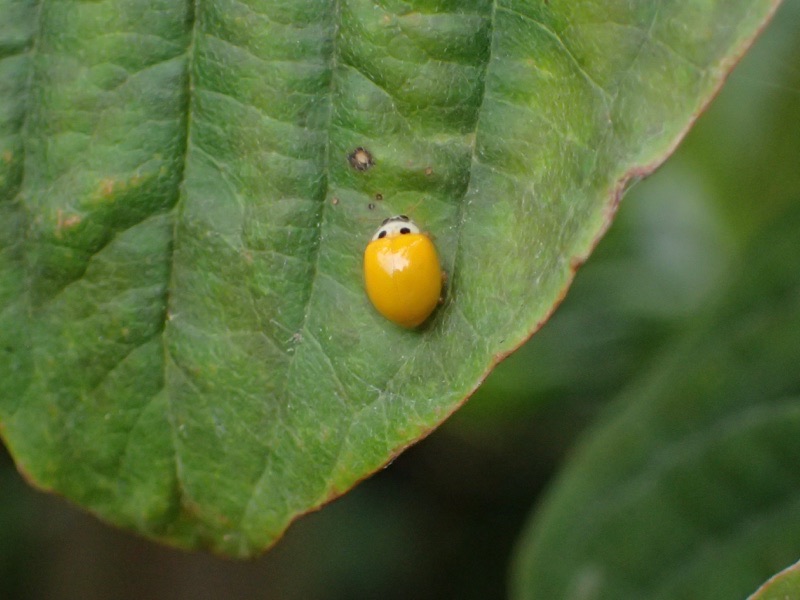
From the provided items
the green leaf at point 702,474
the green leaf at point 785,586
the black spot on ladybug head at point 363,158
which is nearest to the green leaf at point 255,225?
the black spot on ladybug head at point 363,158

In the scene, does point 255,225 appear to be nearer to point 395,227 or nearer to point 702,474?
point 395,227

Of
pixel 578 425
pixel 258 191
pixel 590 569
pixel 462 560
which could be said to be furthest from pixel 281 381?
pixel 462 560

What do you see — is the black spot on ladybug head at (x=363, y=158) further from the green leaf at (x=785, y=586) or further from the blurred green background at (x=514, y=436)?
the blurred green background at (x=514, y=436)

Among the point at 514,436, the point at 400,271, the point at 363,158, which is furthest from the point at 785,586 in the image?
the point at 514,436

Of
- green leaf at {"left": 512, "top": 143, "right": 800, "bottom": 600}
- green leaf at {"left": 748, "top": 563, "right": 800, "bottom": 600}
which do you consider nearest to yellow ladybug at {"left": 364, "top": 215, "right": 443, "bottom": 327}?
green leaf at {"left": 748, "top": 563, "right": 800, "bottom": 600}

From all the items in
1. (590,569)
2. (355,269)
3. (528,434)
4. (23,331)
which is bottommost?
(528,434)

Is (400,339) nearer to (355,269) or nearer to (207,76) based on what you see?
(355,269)
